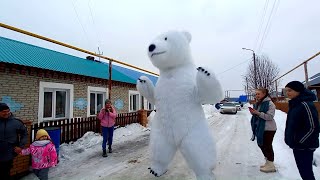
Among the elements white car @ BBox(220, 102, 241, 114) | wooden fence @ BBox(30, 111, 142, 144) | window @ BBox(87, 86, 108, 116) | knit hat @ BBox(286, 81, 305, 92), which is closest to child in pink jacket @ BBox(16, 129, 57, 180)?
wooden fence @ BBox(30, 111, 142, 144)

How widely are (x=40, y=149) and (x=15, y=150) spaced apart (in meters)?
0.34

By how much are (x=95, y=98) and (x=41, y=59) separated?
10.8 feet

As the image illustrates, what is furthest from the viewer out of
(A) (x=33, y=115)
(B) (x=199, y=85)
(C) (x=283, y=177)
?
(A) (x=33, y=115)

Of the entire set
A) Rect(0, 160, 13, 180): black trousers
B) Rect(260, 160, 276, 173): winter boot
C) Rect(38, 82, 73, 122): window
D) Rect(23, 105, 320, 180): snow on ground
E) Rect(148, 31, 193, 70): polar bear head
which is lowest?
Rect(23, 105, 320, 180): snow on ground

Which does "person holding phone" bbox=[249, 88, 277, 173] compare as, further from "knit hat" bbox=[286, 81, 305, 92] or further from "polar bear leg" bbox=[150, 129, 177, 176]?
"polar bear leg" bbox=[150, 129, 177, 176]

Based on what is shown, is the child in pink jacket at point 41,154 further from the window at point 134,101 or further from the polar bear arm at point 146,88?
the window at point 134,101

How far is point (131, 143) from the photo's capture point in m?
8.49

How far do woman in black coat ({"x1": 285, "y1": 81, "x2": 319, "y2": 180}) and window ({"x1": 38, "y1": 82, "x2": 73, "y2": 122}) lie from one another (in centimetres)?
747

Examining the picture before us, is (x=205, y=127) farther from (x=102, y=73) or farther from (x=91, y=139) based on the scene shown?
(x=102, y=73)

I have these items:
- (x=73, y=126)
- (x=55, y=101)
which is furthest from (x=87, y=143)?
(x=55, y=101)

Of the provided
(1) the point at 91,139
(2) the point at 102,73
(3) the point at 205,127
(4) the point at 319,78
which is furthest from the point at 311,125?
(4) the point at 319,78

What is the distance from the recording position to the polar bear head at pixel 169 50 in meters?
3.26

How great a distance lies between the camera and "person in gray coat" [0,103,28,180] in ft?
12.2

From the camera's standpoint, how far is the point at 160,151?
3.37 meters
